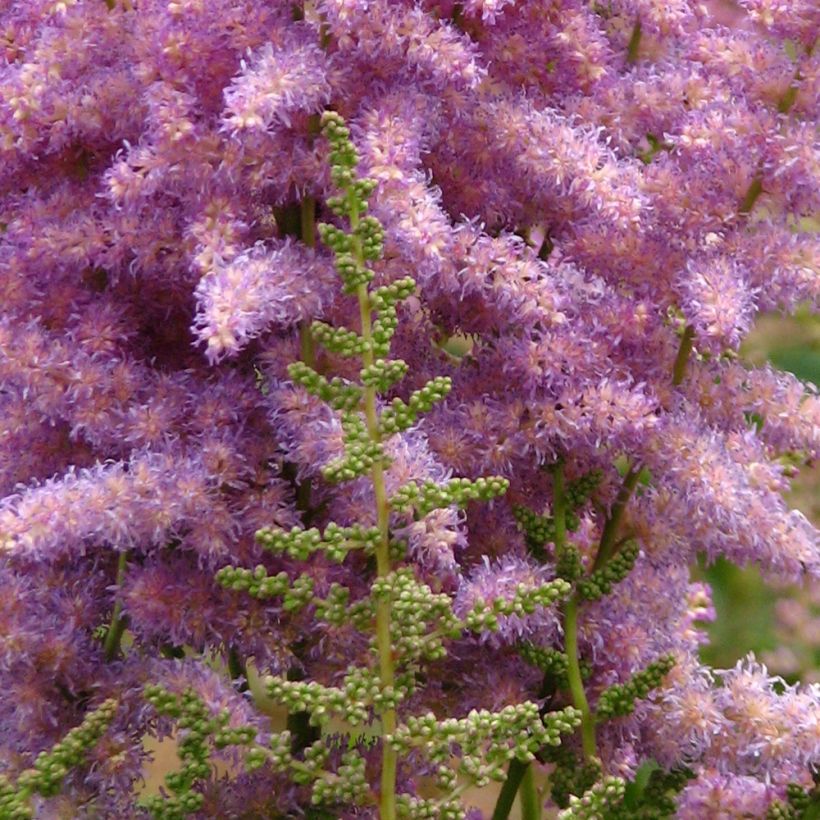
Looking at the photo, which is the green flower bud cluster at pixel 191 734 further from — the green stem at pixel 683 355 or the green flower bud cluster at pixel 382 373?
the green stem at pixel 683 355

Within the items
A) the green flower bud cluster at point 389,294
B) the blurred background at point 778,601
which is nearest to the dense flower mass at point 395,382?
the green flower bud cluster at point 389,294

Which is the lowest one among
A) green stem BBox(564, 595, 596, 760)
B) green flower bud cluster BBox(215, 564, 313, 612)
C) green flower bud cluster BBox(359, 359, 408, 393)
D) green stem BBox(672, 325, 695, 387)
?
green stem BBox(564, 595, 596, 760)

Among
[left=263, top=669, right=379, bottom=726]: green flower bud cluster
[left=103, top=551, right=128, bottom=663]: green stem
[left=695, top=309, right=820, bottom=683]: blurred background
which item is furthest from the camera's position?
[left=695, top=309, right=820, bottom=683]: blurred background

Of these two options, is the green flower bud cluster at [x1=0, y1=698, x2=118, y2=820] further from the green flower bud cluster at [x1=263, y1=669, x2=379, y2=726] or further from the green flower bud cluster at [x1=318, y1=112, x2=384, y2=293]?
the green flower bud cluster at [x1=318, y1=112, x2=384, y2=293]

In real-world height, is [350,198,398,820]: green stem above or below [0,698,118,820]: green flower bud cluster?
above

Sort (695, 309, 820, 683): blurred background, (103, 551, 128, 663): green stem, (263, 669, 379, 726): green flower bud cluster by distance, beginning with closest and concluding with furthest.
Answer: (263, 669, 379, 726): green flower bud cluster → (103, 551, 128, 663): green stem → (695, 309, 820, 683): blurred background

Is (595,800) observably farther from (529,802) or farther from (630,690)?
(529,802)

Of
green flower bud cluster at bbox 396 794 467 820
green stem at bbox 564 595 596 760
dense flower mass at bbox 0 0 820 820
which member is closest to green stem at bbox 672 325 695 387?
dense flower mass at bbox 0 0 820 820

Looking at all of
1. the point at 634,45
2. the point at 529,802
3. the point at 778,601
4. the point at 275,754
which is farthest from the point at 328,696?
the point at 778,601
